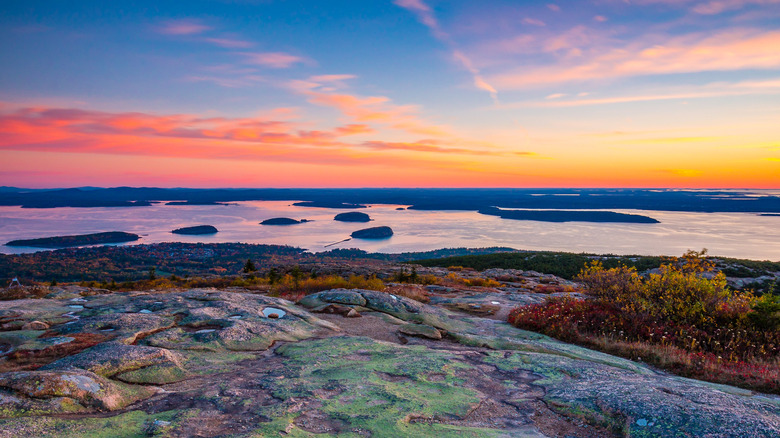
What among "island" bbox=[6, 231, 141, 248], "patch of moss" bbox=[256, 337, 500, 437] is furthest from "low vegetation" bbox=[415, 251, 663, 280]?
"island" bbox=[6, 231, 141, 248]

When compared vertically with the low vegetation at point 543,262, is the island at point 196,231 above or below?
below

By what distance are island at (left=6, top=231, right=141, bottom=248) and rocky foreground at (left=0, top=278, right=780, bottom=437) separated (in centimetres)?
13357

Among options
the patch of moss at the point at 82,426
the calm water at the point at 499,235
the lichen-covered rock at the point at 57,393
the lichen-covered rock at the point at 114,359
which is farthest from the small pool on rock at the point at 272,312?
the calm water at the point at 499,235

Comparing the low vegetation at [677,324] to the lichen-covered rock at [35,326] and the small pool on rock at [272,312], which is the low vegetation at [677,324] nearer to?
the small pool on rock at [272,312]

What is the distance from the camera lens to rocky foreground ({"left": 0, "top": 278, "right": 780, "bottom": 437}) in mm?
4293

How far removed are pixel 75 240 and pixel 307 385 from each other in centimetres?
14560

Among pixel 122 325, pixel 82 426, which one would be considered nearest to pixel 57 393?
pixel 82 426

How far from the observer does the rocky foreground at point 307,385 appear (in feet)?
14.1

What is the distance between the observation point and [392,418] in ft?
15.1

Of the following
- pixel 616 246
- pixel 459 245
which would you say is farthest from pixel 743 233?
pixel 459 245

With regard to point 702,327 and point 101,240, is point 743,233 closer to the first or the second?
point 702,327

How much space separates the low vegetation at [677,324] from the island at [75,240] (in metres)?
141

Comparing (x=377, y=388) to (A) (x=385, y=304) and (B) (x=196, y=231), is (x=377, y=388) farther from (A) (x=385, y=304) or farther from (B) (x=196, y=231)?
(B) (x=196, y=231)

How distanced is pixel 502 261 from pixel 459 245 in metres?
68.8
